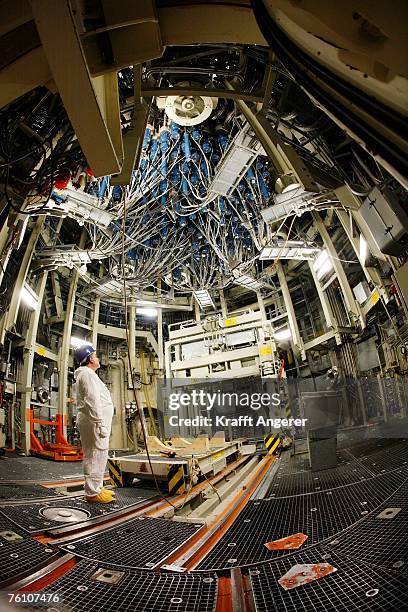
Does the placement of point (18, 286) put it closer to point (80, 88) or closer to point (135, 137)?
point (135, 137)

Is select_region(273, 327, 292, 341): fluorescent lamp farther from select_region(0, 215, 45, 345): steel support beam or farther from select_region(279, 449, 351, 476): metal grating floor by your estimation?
select_region(0, 215, 45, 345): steel support beam

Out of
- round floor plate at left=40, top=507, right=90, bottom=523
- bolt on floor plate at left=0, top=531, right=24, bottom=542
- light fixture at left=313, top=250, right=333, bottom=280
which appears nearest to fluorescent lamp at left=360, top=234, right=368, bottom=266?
light fixture at left=313, top=250, right=333, bottom=280

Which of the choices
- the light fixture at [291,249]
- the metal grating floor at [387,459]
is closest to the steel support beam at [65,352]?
the light fixture at [291,249]

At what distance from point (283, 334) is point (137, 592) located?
7085mm

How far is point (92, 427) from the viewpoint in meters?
3.27

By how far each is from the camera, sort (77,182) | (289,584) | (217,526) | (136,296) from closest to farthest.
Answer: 1. (289,584)
2. (217,526)
3. (77,182)
4. (136,296)

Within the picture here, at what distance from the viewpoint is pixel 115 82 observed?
2104 millimetres

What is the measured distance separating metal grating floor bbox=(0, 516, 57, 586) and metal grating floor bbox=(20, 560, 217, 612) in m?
0.22

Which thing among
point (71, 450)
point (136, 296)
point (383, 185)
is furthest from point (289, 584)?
point (136, 296)

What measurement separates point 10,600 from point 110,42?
2932mm

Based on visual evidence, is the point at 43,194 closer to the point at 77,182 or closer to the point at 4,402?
the point at 77,182

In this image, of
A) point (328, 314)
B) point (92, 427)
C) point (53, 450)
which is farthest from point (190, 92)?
point (53, 450)

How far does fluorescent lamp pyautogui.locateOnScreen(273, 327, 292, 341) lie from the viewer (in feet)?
26.4

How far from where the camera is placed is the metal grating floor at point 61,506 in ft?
7.95
